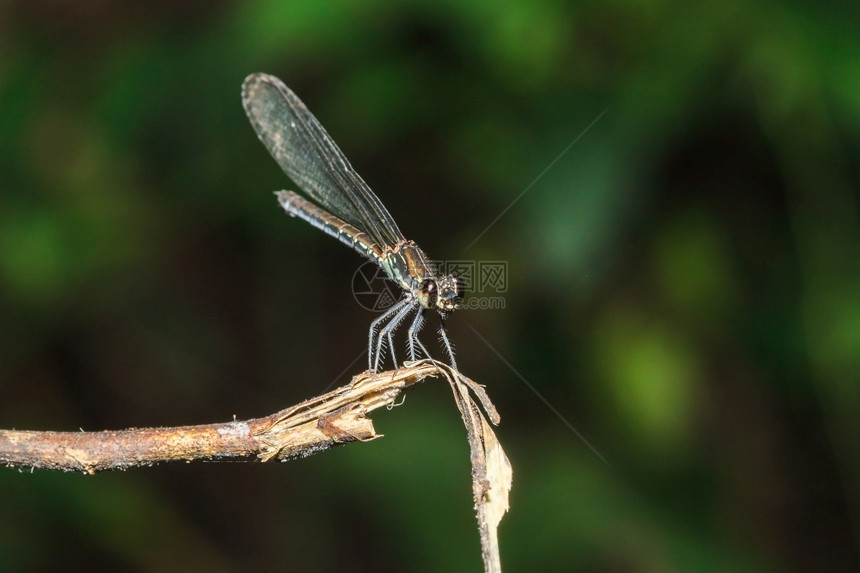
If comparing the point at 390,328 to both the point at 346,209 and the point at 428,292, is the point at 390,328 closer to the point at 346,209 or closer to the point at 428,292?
the point at 428,292

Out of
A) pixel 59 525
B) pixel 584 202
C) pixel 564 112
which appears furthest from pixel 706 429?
pixel 59 525

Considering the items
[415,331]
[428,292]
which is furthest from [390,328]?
[428,292]

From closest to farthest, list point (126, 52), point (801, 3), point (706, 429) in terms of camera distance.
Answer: point (801, 3) < point (126, 52) < point (706, 429)

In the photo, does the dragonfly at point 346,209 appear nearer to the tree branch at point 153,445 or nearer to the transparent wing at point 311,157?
the transparent wing at point 311,157

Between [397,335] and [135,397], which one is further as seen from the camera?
[135,397]

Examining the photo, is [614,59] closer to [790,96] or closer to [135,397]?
[790,96]

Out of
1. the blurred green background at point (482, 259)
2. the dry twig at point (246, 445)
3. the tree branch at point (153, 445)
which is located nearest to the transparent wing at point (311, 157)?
the blurred green background at point (482, 259)
